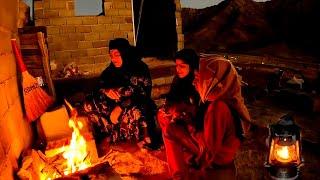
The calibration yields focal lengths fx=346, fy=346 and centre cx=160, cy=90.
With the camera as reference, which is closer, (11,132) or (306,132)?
(11,132)

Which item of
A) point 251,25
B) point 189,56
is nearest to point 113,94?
point 189,56

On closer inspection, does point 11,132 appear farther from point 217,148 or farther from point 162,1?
point 162,1

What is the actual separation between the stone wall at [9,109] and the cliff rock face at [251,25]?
859 inches

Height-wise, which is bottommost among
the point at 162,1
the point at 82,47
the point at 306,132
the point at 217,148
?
the point at 306,132

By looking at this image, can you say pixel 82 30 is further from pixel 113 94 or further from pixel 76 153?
pixel 76 153

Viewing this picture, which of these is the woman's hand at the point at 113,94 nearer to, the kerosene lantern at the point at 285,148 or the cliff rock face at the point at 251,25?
the kerosene lantern at the point at 285,148

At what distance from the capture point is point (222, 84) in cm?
379

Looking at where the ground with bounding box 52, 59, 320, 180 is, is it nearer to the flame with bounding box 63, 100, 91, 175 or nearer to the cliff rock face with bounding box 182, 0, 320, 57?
the flame with bounding box 63, 100, 91, 175

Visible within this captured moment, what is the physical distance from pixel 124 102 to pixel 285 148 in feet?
9.00

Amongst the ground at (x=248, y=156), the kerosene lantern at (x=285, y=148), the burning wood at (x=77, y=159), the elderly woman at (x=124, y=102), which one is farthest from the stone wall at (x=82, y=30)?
the kerosene lantern at (x=285, y=148)

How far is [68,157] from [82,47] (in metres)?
5.67

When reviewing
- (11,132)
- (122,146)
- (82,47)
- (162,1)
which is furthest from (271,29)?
(11,132)

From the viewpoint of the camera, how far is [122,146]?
603cm

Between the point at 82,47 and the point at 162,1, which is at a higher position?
the point at 162,1
